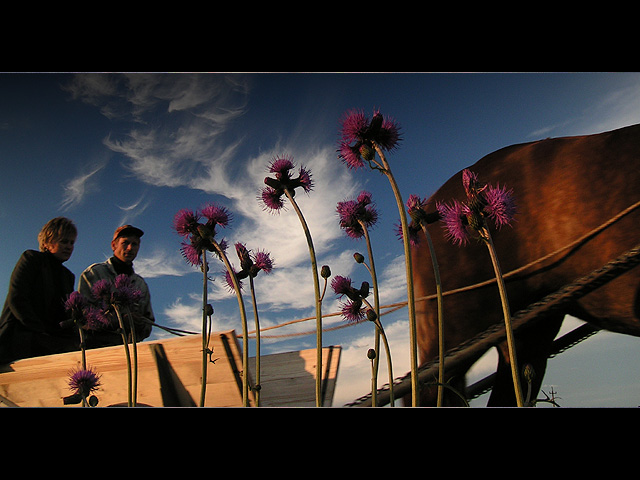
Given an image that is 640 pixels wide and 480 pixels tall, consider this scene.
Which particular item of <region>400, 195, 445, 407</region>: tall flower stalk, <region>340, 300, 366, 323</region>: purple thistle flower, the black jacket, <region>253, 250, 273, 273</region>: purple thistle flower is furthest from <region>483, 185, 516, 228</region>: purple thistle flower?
the black jacket

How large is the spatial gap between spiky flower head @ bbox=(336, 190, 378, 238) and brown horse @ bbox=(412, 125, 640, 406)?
364mm

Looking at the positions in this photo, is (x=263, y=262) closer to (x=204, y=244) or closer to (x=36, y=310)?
(x=204, y=244)

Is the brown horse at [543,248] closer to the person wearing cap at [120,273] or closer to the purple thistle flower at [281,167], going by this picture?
the purple thistle flower at [281,167]

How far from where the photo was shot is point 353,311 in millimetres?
1157

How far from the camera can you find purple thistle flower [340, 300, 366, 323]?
1.15 metres

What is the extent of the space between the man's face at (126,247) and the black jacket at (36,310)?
0.64 ft

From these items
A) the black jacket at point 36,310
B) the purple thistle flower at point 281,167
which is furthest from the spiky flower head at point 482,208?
the black jacket at point 36,310

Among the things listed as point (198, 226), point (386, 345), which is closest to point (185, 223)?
point (198, 226)

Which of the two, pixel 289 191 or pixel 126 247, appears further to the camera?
pixel 126 247

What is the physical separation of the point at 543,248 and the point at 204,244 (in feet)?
3.55
